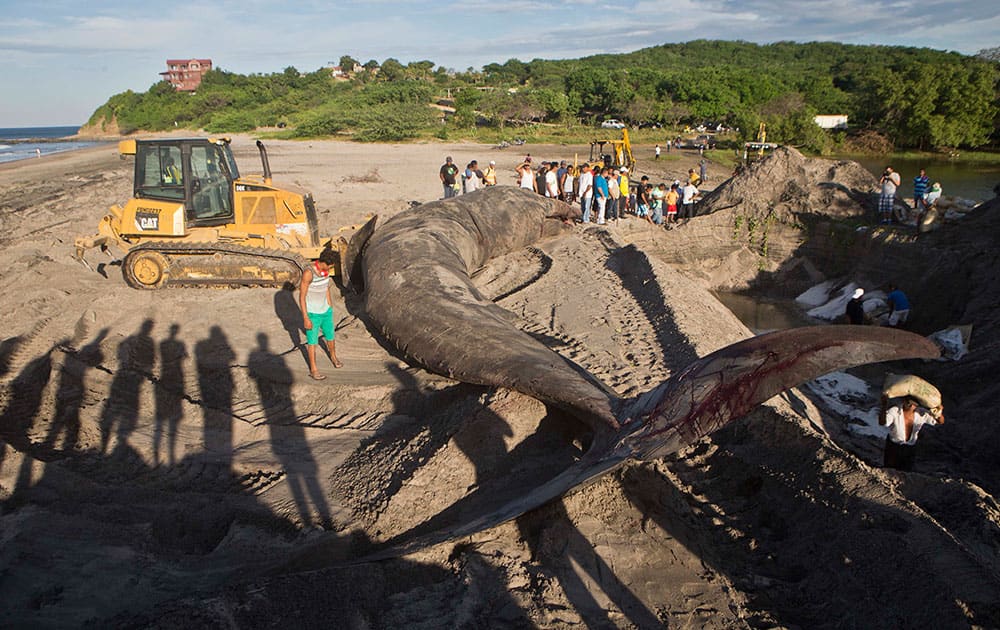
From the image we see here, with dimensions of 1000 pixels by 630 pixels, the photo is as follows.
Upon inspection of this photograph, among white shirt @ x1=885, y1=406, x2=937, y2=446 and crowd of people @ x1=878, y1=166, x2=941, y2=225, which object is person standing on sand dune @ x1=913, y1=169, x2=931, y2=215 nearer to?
crowd of people @ x1=878, y1=166, x2=941, y2=225

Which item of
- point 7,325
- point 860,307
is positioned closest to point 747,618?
point 860,307

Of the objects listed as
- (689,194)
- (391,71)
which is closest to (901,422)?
(689,194)

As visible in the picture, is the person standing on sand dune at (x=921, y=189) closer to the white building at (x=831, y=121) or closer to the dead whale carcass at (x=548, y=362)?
the dead whale carcass at (x=548, y=362)

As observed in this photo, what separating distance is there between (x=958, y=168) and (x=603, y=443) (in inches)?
1592

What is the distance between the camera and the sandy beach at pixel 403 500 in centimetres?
346

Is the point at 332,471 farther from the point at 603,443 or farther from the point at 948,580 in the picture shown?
the point at 948,580

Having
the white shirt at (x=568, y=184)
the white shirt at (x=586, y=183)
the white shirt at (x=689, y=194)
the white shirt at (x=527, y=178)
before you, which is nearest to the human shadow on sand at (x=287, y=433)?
the white shirt at (x=586, y=183)

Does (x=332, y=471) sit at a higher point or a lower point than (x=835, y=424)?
higher

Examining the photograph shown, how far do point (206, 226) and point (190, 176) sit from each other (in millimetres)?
810

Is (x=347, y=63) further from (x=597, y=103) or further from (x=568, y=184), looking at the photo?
(x=568, y=184)

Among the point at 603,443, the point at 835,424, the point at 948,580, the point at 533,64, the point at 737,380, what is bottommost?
the point at 835,424

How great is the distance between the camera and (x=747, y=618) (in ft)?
11.4

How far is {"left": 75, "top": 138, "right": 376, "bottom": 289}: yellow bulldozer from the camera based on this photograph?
9.73m

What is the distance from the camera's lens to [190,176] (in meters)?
9.98
